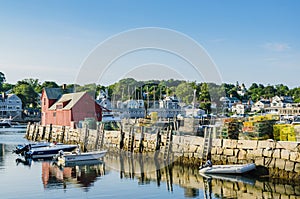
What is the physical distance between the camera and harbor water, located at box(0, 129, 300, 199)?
62.4 ft

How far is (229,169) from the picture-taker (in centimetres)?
2223

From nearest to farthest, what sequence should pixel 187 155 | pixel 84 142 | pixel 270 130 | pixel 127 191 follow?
pixel 127 191 → pixel 270 130 → pixel 187 155 → pixel 84 142

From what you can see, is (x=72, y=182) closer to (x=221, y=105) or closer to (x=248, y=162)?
(x=248, y=162)

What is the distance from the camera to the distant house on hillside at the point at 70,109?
50531mm

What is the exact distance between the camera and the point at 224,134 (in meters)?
25.2

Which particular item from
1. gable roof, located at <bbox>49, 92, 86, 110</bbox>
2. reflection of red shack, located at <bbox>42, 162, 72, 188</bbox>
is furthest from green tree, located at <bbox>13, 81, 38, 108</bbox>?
reflection of red shack, located at <bbox>42, 162, 72, 188</bbox>

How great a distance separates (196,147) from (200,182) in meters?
5.04

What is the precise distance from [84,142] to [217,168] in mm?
20347

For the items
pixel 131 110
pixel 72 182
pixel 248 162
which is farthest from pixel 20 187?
pixel 131 110

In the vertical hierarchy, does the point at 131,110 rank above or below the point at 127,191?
above

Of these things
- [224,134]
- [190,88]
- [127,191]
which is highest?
[190,88]

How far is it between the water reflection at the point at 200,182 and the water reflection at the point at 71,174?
1.35 metres

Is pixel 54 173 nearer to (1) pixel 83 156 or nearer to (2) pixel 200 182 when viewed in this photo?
(1) pixel 83 156

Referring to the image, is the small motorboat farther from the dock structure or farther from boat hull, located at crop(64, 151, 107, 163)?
the dock structure
